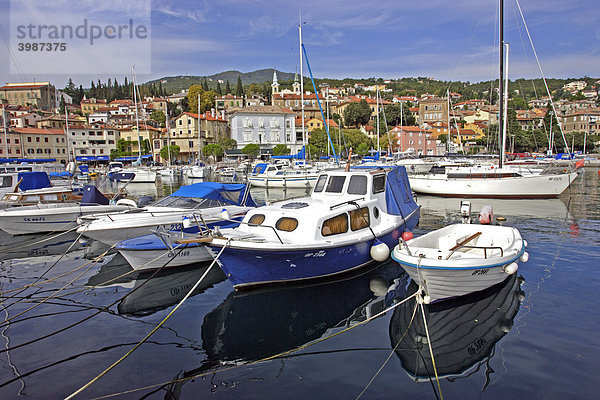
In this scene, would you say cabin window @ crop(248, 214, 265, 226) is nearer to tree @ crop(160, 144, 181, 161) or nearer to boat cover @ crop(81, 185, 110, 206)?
boat cover @ crop(81, 185, 110, 206)

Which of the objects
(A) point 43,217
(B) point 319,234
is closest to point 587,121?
(B) point 319,234

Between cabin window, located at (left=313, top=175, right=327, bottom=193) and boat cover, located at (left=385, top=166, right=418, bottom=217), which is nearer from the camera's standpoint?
boat cover, located at (left=385, top=166, right=418, bottom=217)

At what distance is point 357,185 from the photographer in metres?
13.3

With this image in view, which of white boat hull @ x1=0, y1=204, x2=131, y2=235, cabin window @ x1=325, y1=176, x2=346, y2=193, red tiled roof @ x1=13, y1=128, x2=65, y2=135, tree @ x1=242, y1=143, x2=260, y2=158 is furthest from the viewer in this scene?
tree @ x1=242, y1=143, x2=260, y2=158

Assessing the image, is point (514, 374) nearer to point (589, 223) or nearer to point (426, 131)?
point (589, 223)

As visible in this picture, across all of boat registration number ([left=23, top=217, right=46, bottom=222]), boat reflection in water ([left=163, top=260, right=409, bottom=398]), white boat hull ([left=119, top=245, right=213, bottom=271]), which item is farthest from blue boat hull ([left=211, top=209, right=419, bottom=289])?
boat registration number ([left=23, top=217, right=46, bottom=222])

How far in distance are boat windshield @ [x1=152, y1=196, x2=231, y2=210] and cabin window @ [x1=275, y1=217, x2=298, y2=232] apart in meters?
5.98

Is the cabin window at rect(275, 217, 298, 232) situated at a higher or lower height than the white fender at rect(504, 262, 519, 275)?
higher

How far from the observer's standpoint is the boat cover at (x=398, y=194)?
44.9ft

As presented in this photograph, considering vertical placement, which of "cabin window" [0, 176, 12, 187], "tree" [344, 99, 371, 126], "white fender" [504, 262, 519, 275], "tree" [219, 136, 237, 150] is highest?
"tree" [344, 99, 371, 126]

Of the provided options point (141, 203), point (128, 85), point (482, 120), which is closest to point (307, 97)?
point (482, 120)

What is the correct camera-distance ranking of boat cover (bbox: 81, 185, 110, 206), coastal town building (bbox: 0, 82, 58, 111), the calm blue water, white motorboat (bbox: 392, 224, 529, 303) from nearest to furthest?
the calm blue water → white motorboat (bbox: 392, 224, 529, 303) → boat cover (bbox: 81, 185, 110, 206) → coastal town building (bbox: 0, 82, 58, 111)

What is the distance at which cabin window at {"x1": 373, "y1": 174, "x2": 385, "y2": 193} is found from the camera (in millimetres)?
13230

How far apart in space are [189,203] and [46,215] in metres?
7.95
